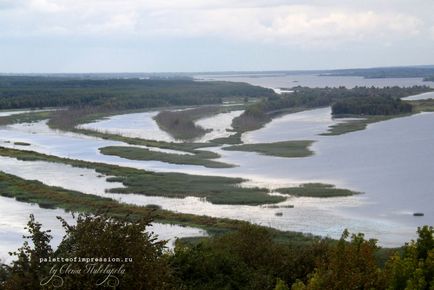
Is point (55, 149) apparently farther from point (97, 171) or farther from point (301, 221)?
point (301, 221)

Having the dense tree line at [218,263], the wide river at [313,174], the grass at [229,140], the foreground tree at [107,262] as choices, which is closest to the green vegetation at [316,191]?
the wide river at [313,174]

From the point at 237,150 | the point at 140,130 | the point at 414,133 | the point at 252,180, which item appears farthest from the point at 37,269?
the point at 140,130

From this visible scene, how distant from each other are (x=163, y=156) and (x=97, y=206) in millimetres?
18865

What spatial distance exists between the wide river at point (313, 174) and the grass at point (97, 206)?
3.05 ft

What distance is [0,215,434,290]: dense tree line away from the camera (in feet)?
31.7

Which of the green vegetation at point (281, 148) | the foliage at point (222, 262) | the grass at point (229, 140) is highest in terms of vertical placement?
the foliage at point (222, 262)

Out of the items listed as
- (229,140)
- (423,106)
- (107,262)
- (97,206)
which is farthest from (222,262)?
(423,106)

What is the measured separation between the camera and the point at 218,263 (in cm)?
1689

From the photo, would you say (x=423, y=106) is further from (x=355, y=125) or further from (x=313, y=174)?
(x=313, y=174)

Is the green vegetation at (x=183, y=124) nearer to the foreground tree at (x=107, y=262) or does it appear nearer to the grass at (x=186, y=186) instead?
the grass at (x=186, y=186)

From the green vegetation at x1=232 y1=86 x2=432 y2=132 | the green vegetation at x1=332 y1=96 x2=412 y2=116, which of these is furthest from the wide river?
the green vegetation at x1=332 y1=96 x2=412 y2=116

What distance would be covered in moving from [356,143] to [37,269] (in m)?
49.4

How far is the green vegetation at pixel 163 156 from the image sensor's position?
47.1 m

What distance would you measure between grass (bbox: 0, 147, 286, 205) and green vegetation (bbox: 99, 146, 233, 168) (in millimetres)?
5062
